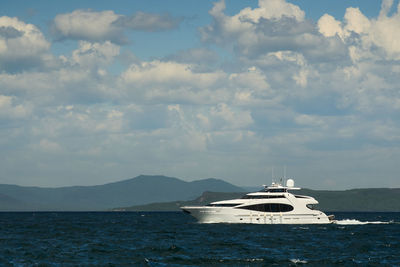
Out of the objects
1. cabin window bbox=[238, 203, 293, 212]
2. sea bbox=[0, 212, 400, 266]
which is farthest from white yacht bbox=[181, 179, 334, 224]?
sea bbox=[0, 212, 400, 266]

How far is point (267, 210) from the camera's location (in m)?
94.6

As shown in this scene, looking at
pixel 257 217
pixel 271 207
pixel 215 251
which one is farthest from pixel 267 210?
pixel 215 251

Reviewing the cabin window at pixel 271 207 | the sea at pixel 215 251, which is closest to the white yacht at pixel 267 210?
the cabin window at pixel 271 207

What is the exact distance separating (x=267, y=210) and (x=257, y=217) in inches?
78.8

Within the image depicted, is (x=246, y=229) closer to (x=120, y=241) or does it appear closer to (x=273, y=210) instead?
(x=273, y=210)

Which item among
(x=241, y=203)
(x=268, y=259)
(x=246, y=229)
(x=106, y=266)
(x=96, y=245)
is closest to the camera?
(x=106, y=266)

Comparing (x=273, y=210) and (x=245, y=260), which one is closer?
(x=245, y=260)

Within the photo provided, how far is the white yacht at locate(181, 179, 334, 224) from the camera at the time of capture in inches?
3681

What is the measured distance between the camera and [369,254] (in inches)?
2203

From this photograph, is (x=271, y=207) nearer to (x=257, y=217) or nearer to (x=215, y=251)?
(x=257, y=217)

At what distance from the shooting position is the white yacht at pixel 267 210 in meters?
93.5

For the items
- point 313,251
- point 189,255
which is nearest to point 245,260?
point 189,255

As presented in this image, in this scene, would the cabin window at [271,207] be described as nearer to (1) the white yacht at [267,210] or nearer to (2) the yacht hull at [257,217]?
(1) the white yacht at [267,210]

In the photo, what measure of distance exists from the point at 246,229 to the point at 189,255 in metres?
34.3
